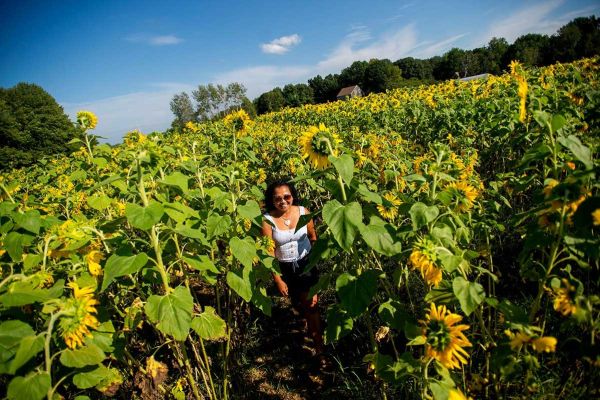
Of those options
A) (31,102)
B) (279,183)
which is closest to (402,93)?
(279,183)

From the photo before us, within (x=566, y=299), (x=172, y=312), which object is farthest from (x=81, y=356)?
(x=566, y=299)

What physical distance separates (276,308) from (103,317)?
7.49 ft

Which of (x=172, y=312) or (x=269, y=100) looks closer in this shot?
(x=172, y=312)

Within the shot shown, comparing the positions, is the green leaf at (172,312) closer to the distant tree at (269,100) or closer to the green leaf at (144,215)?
the green leaf at (144,215)

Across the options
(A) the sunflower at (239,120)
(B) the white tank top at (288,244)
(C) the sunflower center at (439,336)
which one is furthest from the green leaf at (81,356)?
(A) the sunflower at (239,120)

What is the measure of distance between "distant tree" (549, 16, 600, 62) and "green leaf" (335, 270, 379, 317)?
51.4m

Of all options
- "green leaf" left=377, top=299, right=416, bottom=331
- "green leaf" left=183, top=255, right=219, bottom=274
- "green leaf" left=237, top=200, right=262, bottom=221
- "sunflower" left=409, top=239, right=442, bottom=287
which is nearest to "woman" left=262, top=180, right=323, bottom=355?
"green leaf" left=237, top=200, right=262, bottom=221

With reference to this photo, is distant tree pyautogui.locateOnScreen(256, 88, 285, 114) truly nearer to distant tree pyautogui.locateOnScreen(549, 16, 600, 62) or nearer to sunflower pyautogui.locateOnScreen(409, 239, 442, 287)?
distant tree pyautogui.locateOnScreen(549, 16, 600, 62)

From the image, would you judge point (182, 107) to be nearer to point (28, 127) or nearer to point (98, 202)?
point (28, 127)

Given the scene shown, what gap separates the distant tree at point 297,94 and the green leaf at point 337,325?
66.9m

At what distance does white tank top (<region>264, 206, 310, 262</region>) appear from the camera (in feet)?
10.7

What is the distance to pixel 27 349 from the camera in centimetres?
130

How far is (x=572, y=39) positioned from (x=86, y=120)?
58.4 metres

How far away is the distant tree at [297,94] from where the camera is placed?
218 feet
